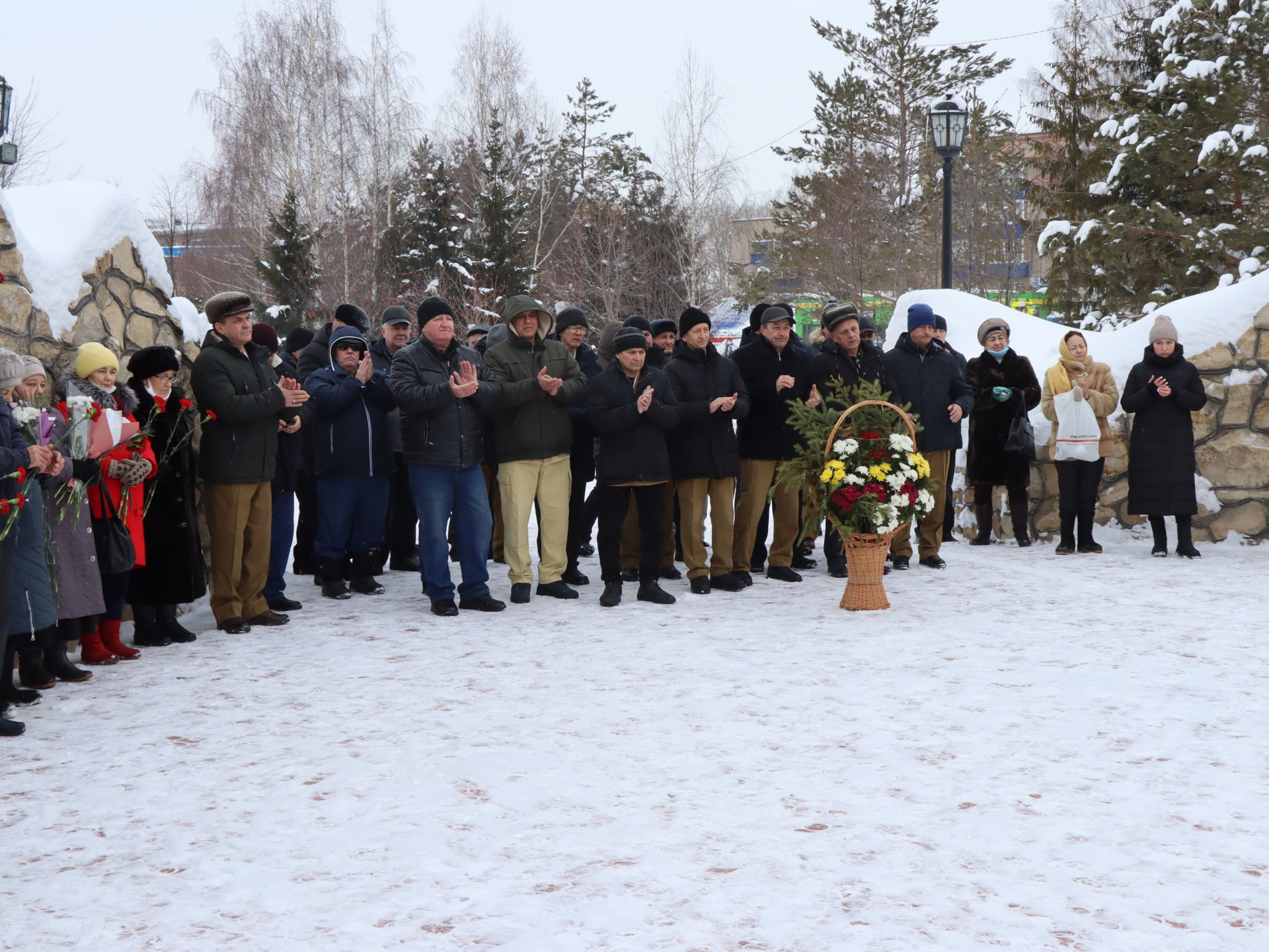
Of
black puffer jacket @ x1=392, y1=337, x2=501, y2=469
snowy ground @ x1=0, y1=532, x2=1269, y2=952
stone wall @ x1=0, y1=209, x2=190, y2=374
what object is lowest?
snowy ground @ x1=0, y1=532, x2=1269, y2=952

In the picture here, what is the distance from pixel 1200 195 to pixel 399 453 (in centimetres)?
1371

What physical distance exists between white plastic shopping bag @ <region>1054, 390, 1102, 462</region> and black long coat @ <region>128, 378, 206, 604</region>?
6.30 meters

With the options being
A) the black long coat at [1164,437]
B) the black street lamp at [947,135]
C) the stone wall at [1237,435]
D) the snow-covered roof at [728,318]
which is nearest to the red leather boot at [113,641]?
the black long coat at [1164,437]

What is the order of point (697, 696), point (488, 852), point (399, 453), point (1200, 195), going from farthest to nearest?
point (1200, 195), point (399, 453), point (697, 696), point (488, 852)

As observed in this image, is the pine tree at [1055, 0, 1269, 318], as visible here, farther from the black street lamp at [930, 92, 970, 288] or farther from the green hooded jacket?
the green hooded jacket

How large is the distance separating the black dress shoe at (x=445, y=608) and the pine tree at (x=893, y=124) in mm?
23070

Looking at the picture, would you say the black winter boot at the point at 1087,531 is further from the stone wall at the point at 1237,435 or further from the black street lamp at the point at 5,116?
the black street lamp at the point at 5,116

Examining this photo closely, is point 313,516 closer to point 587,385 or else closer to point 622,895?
point 587,385

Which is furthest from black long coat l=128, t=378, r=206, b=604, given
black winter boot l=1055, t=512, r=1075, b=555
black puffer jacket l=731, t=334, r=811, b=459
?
black winter boot l=1055, t=512, r=1075, b=555

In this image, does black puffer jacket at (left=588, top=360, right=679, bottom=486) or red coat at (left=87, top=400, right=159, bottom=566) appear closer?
red coat at (left=87, top=400, right=159, bottom=566)

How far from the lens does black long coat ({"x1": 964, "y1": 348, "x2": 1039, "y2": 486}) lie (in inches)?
363

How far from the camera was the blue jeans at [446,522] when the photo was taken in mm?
7082

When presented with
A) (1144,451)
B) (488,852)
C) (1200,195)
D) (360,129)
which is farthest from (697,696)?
(360,129)

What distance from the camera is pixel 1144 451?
8656 mm
